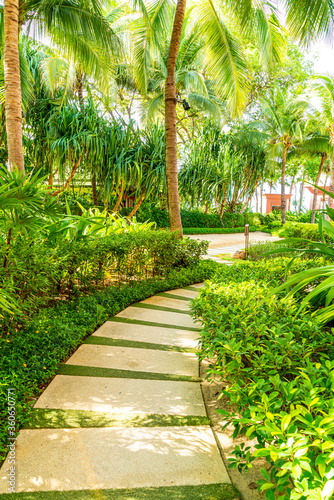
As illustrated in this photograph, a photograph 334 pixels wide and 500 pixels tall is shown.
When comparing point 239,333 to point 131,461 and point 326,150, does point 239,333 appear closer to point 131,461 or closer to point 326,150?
point 131,461

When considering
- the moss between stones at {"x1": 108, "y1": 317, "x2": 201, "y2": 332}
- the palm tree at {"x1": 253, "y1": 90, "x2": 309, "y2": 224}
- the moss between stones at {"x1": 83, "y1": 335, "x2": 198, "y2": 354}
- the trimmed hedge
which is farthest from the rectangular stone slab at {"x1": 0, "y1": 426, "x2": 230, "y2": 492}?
the palm tree at {"x1": 253, "y1": 90, "x2": 309, "y2": 224}

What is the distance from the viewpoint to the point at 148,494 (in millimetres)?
1402

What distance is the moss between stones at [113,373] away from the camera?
2.38 meters

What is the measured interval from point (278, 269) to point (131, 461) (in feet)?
8.15

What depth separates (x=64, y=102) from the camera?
A: 870 centimetres

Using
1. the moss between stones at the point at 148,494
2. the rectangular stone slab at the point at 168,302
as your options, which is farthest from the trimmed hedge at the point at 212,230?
the moss between stones at the point at 148,494

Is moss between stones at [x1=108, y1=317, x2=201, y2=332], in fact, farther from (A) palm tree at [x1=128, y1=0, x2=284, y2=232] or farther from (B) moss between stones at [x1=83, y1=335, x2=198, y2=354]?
(A) palm tree at [x1=128, y1=0, x2=284, y2=232]

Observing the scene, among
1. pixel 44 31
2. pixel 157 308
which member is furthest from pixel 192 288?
pixel 44 31

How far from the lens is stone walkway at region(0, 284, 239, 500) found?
144cm

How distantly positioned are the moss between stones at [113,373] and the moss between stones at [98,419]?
421 millimetres

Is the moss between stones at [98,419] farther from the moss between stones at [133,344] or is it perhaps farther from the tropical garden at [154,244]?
the moss between stones at [133,344]

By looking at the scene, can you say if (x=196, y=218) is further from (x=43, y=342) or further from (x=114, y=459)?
(x=114, y=459)

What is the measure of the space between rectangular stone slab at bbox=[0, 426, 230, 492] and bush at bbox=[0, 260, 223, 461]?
0.62 feet

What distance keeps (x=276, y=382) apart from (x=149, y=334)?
1.92m
